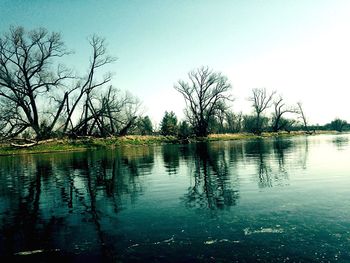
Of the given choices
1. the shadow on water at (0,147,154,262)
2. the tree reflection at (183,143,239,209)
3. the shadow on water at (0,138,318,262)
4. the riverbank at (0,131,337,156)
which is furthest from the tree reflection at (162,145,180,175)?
the riverbank at (0,131,337,156)

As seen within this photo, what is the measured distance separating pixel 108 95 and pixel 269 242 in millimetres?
61800

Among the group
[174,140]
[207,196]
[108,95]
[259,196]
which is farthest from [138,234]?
[108,95]

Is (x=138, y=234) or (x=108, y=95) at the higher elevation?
(x=108, y=95)

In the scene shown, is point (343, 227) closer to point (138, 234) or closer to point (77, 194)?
point (138, 234)

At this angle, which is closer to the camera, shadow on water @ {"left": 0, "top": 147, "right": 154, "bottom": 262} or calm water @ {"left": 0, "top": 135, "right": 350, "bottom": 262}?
calm water @ {"left": 0, "top": 135, "right": 350, "bottom": 262}

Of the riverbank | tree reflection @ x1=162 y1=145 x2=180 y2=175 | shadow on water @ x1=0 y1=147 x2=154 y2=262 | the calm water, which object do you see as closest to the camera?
the calm water

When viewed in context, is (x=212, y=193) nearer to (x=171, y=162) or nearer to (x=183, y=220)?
(x=183, y=220)

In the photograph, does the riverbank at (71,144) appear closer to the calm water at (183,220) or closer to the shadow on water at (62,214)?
the shadow on water at (62,214)

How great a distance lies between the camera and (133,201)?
1029 cm

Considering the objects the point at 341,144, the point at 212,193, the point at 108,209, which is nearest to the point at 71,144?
the point at 341,144

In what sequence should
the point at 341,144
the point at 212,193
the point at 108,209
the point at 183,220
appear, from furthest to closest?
the point at 341,144 < the point at 212,193 < the point at 108,209 < the point at 183,220

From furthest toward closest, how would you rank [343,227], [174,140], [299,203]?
[174,140]
[299,203]
[343,227]

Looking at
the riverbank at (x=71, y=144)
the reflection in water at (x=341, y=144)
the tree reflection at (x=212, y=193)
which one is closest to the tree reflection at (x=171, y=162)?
the tree reflection at (x=212, y=193)

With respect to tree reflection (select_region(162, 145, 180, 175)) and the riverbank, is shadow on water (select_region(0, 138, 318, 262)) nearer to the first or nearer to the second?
tree reflection (select_region(162, 145, 180, 175))
